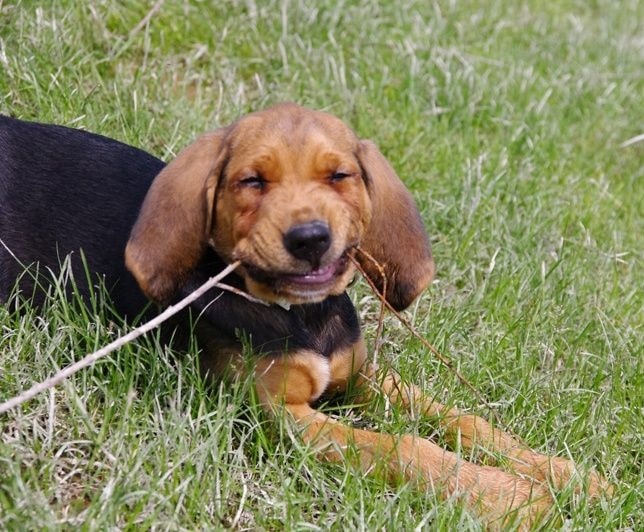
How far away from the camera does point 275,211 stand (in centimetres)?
386

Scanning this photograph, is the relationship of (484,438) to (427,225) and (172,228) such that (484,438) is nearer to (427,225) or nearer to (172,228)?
(172,228)

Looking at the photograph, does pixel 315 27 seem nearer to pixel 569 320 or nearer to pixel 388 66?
pixel 388 66

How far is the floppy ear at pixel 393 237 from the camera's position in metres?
4.39

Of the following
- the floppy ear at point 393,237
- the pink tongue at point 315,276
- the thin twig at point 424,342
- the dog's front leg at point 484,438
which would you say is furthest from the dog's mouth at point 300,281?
the dog's front leg at point 484,438

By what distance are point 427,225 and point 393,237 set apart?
192 centimetres

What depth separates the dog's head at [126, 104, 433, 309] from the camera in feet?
12.8

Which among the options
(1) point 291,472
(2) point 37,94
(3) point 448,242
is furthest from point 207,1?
(1) point 291,472

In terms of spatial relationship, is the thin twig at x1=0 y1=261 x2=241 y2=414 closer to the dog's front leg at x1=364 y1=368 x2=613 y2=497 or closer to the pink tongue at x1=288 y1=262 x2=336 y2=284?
the pink tongue at x1=288 y1=262 x2=336 y2=284

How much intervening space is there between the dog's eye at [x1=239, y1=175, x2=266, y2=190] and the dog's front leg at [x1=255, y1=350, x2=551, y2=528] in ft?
2.30

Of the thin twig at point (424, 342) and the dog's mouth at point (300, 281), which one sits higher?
the dog's mouth at point (300, 281)

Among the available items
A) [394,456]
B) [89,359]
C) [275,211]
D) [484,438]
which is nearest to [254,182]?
[275,211]

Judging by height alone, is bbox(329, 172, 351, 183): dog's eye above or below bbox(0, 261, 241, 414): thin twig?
above

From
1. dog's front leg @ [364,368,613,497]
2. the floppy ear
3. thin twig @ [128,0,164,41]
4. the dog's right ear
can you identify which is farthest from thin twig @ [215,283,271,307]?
thin twig @ [128,0,164,41]

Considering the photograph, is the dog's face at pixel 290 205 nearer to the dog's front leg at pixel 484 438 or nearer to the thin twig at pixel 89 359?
the thin twig at pixel 89 359
